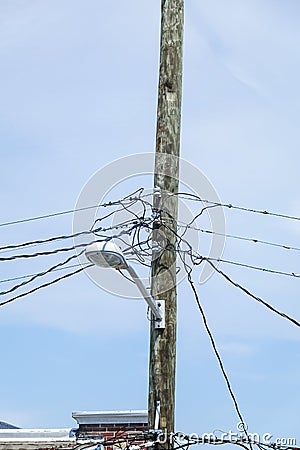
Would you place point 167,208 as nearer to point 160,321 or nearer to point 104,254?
point 160,321

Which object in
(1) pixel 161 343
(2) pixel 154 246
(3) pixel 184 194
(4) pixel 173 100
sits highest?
(4) pixel 173 100

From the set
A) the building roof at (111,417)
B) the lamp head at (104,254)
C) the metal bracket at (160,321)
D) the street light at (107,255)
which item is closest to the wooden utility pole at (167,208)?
the metal bracket at (160,321)

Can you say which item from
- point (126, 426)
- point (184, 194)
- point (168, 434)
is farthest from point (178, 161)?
point (126, 426)

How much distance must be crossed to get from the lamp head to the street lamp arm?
0.81 ft

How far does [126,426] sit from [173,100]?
4829mm

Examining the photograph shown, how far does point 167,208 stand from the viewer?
7750 mm

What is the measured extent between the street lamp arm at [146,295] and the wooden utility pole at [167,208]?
0.11 meters

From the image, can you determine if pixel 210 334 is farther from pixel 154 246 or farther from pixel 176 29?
pixel 176 29

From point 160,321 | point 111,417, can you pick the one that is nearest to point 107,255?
point 160,321

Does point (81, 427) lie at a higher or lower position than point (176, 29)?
lower

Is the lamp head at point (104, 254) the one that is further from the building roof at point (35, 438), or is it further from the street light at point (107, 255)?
the building roof at point (35, 438)

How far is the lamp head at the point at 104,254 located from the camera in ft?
20.9

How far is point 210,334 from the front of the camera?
8.28 metres

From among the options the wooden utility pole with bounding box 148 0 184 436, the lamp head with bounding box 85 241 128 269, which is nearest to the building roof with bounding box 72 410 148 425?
the wooden utility pole with bounding box 148 0 184 436
